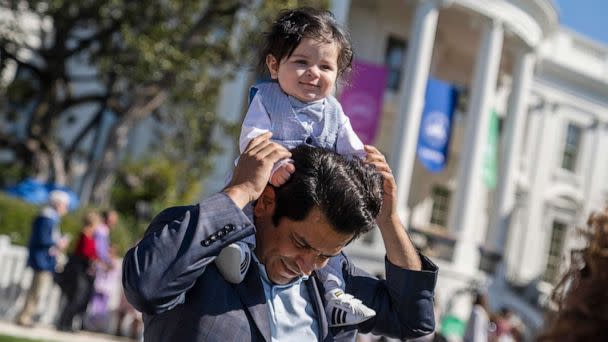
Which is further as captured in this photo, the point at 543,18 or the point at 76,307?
the point at 543,18

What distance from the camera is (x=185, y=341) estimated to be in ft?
8.04

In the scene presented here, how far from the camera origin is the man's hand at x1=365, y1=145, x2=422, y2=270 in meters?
2.75

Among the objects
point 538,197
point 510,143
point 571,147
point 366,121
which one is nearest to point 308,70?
point 366,121

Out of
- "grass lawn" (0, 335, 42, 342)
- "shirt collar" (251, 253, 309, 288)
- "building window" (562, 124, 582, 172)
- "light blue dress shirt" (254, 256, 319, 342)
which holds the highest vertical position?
"building window" (562, 124, 582, 172)

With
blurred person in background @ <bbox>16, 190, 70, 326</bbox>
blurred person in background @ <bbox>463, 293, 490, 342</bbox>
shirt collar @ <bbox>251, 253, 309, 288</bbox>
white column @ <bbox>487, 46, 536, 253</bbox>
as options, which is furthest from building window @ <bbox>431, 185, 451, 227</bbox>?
shirt collar @ <bbox>251, 253, 309, 288</bbox>

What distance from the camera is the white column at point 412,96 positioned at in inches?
1001

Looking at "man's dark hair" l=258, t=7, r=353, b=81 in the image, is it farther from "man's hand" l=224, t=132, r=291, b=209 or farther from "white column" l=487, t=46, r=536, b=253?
"white column" l=487, t=46, r=536, b=253

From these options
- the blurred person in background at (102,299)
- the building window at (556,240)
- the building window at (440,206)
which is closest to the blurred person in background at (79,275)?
the blurred person in background at (102,299)

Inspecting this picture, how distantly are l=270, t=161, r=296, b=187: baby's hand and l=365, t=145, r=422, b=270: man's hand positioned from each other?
28cm

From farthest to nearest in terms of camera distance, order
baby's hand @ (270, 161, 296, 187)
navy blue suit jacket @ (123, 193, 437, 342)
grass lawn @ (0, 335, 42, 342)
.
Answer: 1. grass lawn @ (0, 335, 42, 342)
2. baby's hand @ (270, 161, 296, 187)
3. navy blue suit jacket @ (123, 193, 437, 342)

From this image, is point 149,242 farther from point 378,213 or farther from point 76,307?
point 76,307

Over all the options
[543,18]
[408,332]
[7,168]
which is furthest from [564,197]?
[408,332]

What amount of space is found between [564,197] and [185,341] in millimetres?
35005

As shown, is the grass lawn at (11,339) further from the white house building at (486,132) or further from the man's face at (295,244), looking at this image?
the white house building at (486,132)
